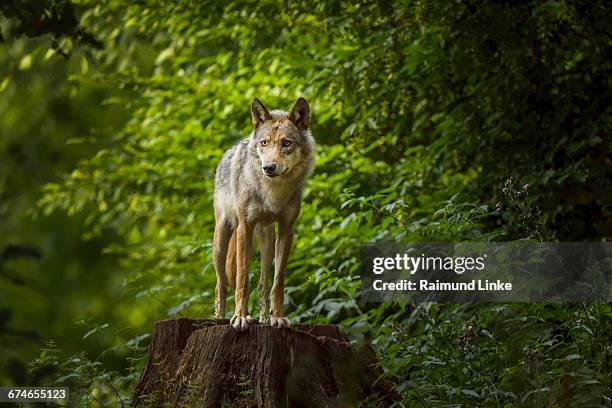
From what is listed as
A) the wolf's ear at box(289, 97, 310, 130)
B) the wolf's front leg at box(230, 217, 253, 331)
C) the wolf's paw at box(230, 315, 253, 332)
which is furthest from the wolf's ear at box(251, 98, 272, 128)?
the wolf's paw at box(230, 315, 253, 332)

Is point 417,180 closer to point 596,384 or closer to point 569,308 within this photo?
point 569,308

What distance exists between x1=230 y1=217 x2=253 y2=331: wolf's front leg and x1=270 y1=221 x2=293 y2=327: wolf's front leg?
22cm

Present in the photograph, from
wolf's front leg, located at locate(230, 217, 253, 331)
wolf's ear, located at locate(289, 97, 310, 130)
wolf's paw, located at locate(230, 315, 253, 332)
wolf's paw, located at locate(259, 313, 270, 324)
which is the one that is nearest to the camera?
wolf's paw, located at locate(230, 315, 253, 332)

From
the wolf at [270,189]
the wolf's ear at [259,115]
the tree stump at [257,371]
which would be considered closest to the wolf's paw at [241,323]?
the tree stump at [257,371]

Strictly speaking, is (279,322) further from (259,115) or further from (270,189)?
(259,115)

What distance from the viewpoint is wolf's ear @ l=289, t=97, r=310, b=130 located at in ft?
22.9

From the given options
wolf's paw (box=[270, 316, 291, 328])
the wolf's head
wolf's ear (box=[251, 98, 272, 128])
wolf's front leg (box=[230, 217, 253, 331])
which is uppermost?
wolf's ear (box=[251, 98, 272, 128])

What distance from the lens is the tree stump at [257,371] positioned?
610cm

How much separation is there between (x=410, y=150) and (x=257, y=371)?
5.49 meters

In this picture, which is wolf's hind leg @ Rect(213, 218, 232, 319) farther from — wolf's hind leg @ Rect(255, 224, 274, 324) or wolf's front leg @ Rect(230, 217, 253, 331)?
wolf's front leg @ Rect(230, 217, 253, 331)

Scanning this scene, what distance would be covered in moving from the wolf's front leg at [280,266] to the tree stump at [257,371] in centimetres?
33

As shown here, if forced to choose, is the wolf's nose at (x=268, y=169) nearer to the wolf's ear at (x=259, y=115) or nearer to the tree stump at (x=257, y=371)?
the wolf's ear at (x=259, y=115)

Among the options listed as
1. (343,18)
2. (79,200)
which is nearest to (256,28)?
(343,18)

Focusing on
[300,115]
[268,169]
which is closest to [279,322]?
[268,169]
